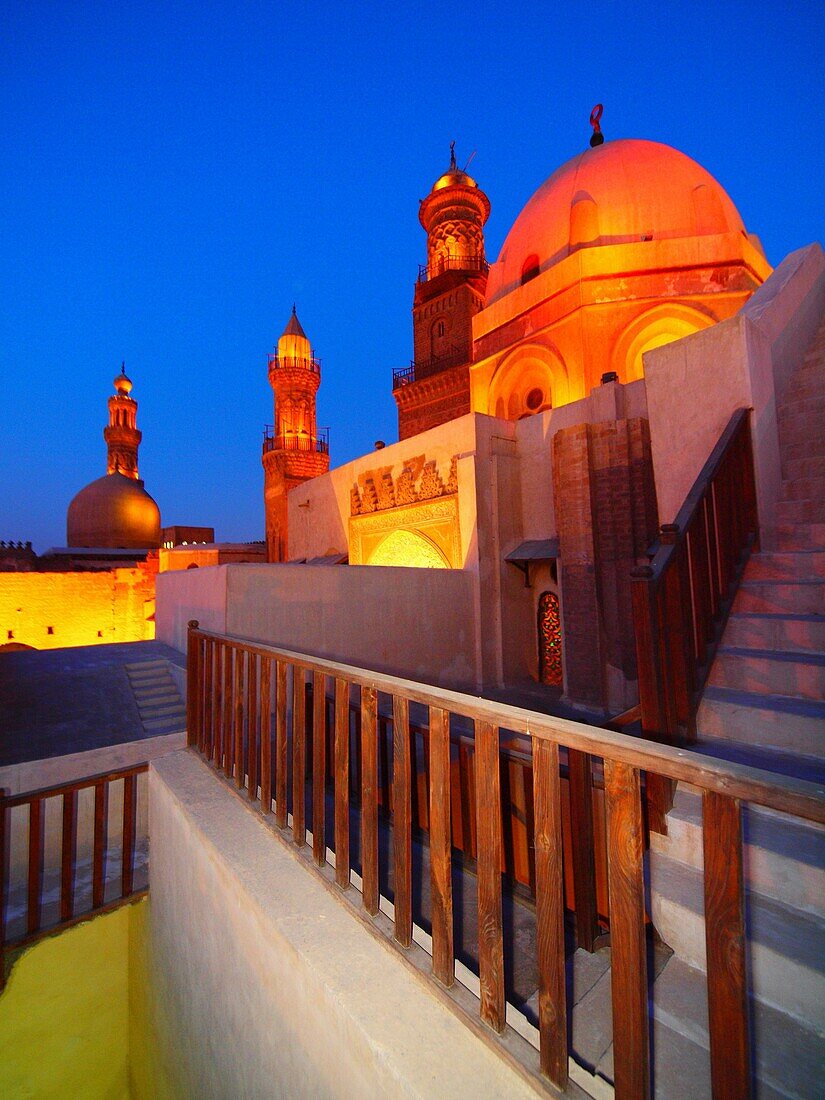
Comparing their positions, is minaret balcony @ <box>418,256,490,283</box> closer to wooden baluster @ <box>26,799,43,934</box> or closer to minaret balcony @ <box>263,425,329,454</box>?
minaret balcony @ <box>263,425,329,454</box>

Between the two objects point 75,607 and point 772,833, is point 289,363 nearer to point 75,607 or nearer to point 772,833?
point 75,607

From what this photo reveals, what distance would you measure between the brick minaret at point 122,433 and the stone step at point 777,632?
39.3 meters

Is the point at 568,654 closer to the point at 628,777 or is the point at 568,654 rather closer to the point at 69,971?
the point at 69,971

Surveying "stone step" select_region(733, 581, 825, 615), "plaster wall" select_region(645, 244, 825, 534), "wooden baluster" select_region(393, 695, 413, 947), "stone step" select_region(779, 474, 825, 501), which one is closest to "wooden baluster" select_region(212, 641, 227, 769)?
"wooden baluster" select_region(393, 695, 413, 947)

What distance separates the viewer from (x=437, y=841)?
1.56 meters

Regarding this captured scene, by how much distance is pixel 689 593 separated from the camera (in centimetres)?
258

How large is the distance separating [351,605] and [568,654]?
380cm

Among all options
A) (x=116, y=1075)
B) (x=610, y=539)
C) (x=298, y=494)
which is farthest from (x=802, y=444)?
(x=298, y=494)

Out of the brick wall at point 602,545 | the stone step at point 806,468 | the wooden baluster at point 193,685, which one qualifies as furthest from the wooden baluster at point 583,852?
the brick wall at point 602,545

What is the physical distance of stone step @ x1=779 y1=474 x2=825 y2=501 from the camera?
4008 millimetres

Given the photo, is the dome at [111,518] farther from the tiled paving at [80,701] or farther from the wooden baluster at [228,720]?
the wooden baluster at [228,720]

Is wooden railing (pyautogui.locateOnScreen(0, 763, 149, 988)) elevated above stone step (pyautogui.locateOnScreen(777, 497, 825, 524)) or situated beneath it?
situated beneath

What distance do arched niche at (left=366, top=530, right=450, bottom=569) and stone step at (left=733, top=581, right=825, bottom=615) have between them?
256 inches

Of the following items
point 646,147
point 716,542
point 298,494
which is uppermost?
point 646,147
